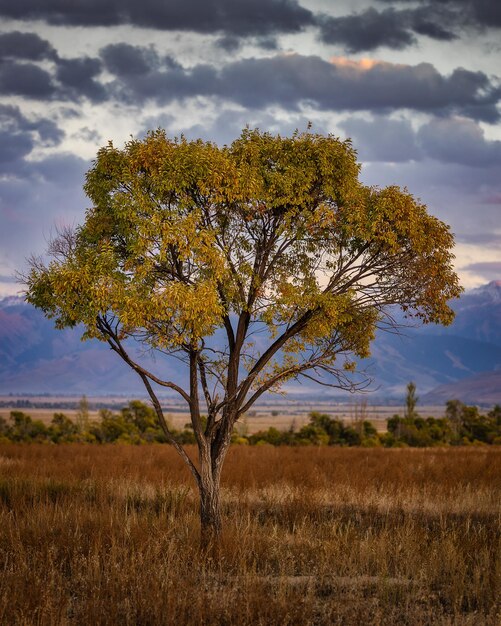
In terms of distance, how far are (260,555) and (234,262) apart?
17.0ft

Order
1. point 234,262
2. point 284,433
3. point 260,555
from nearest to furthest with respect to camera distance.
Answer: point 260,555, point 234,262, point 284,433

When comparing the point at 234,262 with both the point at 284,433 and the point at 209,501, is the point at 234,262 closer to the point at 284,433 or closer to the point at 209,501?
the point at 209,501

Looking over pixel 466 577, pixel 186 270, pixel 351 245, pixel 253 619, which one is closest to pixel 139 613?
pixel 253 619

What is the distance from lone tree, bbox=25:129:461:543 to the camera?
1174 cm

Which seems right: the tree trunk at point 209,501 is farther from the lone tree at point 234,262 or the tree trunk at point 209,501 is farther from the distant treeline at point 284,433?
the distant treeline at point 284,433

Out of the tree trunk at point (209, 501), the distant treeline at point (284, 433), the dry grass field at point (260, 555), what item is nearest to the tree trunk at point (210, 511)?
the tree trunk at point (209, 501)

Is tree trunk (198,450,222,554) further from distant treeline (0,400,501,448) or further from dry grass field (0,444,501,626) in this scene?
distant treeline (0,400,501,448)

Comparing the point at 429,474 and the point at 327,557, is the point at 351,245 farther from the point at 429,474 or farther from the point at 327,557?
the point at 429,474

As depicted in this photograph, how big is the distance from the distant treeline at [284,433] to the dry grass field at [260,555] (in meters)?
19.3

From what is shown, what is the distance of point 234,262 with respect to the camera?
13.4 meters

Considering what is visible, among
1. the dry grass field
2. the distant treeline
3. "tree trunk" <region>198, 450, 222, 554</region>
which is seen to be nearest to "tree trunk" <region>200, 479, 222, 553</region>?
"tree trunk" <region>198, 450, 222, 554</region>

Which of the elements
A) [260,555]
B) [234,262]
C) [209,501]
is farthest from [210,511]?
[234,262]

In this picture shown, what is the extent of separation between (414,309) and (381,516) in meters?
5.13

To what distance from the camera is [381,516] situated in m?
16.3
